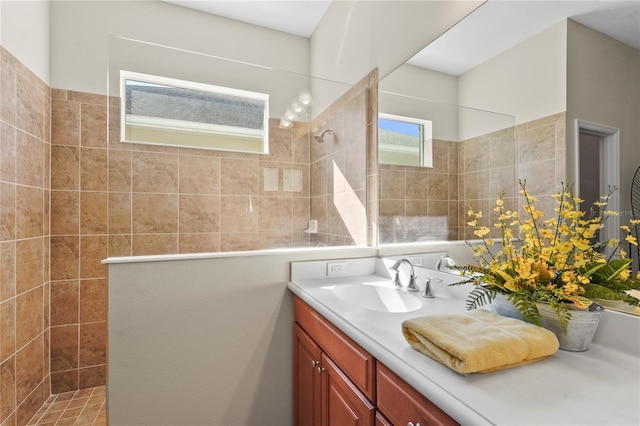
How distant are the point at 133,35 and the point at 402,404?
2.88m

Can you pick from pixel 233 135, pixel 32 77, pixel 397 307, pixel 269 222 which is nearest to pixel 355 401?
pixel 397 307

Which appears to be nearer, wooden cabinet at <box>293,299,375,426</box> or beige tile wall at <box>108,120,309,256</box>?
wooden cabinet at <box>293,299,375,426</box>

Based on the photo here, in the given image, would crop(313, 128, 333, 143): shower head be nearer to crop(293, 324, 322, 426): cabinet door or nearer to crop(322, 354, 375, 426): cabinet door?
crop(293, 324, 322, 426): cabinet door

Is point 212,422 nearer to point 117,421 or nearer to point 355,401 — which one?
point 117,421

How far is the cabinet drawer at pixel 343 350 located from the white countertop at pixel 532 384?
61mm

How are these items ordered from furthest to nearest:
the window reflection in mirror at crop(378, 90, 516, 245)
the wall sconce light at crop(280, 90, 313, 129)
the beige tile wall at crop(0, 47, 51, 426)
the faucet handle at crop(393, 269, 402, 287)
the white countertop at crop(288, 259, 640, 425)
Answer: the wall sconce light at crop(280, 90, 313, 129) < the beige tile wall at crop(0, 47, 51, 426) < the faucet handle at crop(393, 269, 402, 287) < the window reflection in mirror at crop(378, 90, 516, 245) < the white countertop at crop(288, 259, 640, 425)

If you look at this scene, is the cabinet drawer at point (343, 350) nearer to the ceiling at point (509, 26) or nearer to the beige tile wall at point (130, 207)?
the beige tile wall at point (130, 207)

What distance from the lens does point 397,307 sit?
1.47 meters

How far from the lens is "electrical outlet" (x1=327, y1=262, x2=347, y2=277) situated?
175cm

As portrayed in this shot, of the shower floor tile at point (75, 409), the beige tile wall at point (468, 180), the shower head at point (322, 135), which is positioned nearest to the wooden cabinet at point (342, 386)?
the beige tile wall at point (468, 180)

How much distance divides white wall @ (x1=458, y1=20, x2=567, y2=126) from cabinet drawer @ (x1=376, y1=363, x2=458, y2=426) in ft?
3.08

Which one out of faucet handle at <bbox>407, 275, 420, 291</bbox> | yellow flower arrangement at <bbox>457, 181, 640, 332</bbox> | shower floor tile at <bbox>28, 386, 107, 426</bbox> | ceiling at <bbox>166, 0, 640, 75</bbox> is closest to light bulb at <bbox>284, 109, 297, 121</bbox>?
ceiling at <bbox>166, 0, 640, 75</bbox>

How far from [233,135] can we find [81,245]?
4.72ft

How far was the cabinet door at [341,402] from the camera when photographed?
0.96 metres
